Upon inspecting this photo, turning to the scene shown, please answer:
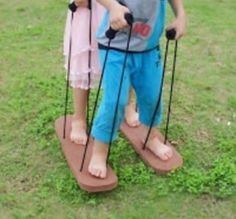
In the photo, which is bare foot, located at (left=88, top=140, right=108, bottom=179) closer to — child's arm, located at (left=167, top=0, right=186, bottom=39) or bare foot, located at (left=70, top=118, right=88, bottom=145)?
bare foot, located at (left=70, top=118, right=88, bottom=145)

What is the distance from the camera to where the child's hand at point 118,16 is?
2209 mm

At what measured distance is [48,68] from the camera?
361 cm

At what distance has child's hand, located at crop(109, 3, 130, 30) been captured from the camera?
2.21 m

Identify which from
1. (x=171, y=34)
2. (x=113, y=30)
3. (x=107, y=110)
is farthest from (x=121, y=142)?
(x=113, y=30)

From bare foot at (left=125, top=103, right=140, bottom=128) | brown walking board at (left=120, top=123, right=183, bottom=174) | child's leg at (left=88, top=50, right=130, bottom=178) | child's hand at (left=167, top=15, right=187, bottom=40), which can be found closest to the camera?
child's leg at (left=88, top=50, right=130, bottom=178)

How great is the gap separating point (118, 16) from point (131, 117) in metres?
0.81

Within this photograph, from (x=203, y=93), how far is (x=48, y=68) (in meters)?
0.94

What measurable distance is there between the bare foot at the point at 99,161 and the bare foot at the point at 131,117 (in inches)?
14.9

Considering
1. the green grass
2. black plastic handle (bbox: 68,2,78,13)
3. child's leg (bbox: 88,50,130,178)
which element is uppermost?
black plastic handle (bbox: 68,2,78,13)

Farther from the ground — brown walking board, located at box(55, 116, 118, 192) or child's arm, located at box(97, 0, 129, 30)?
child's arm, located at box(97, 0, 129, 30)

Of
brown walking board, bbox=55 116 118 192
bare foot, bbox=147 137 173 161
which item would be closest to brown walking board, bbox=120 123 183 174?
bare foot, bbox=147 137 173 161

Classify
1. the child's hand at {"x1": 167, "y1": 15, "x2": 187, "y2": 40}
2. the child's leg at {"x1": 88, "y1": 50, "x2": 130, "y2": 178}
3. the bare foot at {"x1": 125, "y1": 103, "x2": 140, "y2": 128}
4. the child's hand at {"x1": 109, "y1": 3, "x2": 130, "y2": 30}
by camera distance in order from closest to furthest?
the child's hand at {"x1": 109, "y1": 3, "x2": 130, "y2": 30} → the child's leg at {"x1": 88, "y1": 50, "x2": 130, "y2": 178} → the child's hand at {"x1": 167, "y1": 15, "x2": 187, "y2": 40} → the bare foot at {"x1": 125, "y1": 103, "x2": 140, "y2": 128}

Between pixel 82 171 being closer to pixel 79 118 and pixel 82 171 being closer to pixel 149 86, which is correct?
pixel 79 118

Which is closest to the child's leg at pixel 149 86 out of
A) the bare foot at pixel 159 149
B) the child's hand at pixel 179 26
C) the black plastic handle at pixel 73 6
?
the bare foot at pixel 159 149
